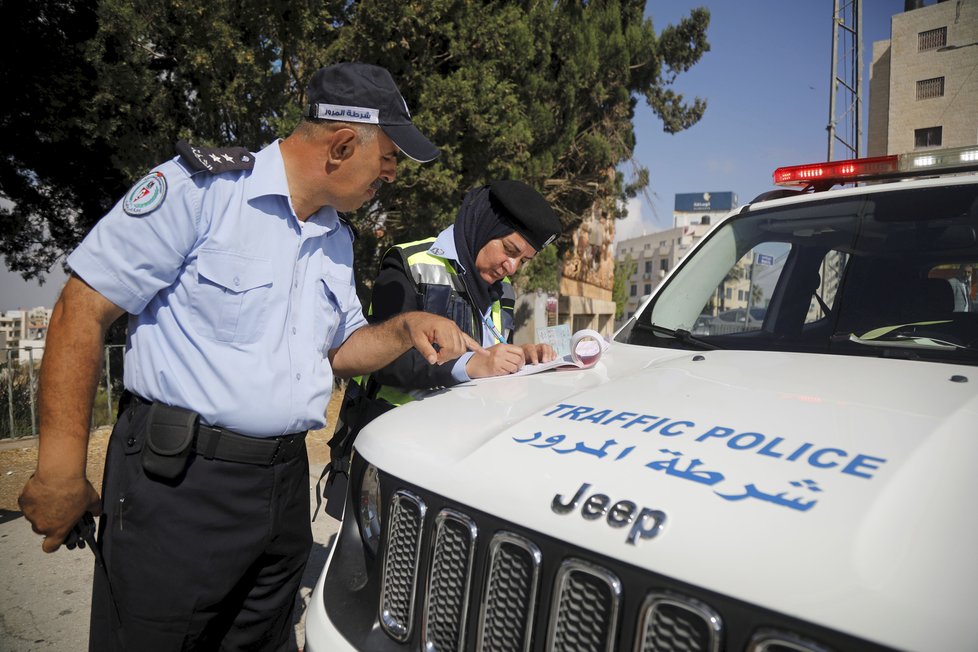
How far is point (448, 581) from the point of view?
141 cm

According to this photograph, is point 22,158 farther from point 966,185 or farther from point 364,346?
point 966,185

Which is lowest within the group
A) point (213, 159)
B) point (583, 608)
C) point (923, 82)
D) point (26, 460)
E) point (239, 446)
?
point (26, 460)

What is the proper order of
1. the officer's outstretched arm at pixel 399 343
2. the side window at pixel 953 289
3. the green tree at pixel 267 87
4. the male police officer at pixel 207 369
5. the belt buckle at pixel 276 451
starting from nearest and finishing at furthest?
the male police officer at pixel 207 369
the belt buckle at pixel 276 451
the officer's outstretched arm at pixel 399 343
the side window at pixel 953 289
the green tree at pixel 267 87

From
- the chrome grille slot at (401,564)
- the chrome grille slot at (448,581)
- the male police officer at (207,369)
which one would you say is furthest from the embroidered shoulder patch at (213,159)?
the chrome grille slot at (448,581)

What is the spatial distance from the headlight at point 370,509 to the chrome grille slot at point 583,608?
23.2 inches

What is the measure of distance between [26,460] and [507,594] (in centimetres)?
704

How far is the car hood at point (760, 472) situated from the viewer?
3.11 feet

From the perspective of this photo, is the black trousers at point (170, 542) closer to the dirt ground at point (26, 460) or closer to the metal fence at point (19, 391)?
the dirt ground at point (26, 460)

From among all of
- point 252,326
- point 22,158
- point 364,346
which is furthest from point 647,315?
point 22,158

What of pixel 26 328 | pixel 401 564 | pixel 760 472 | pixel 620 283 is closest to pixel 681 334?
pixel 760 472

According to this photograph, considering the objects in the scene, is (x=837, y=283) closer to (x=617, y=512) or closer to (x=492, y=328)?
(x=492, y=328)

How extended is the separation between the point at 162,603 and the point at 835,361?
190 cm

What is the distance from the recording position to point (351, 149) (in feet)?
6.14

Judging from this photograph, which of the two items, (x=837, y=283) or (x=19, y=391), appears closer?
(x=837, y=283)
